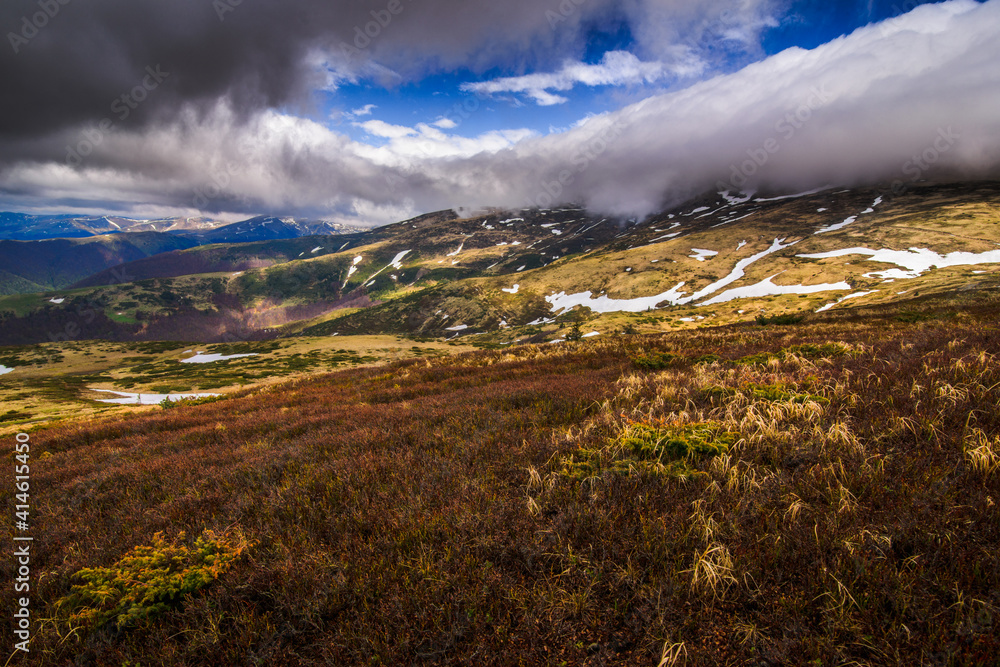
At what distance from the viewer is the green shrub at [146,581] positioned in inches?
134

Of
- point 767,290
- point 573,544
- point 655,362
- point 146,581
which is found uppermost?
point 146,581

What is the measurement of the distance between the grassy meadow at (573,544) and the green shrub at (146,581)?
23 millimetres

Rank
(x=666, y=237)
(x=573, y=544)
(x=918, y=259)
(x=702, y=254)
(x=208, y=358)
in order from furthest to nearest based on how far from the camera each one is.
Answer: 1. (x=666, y=237)
2. (x=702, y=254)
3. (x=918, y=259)
4. (x=208, y=358)
5. (x=573, y=544)

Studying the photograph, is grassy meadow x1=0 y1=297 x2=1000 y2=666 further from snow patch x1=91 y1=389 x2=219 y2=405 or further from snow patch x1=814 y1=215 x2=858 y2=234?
snow patch x1=814 y1=215 x2=858 y2=234

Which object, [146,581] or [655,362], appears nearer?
[146,581]

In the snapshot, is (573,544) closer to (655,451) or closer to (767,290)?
A: (655,451)

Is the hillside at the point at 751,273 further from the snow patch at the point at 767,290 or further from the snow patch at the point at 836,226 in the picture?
the snow patch at the point at 836,226

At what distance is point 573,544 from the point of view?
3.62m

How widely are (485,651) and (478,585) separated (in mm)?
517

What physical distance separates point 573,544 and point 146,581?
14.0 ft

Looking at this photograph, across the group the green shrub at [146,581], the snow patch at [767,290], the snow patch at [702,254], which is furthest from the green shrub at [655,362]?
the snow patch at [702,254]

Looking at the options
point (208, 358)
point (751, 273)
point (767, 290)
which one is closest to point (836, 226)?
point (751, 273)

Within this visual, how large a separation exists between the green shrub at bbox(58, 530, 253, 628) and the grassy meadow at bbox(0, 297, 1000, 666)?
0.07 ft

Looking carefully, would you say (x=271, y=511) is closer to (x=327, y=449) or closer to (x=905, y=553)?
(x=327, y=449)
